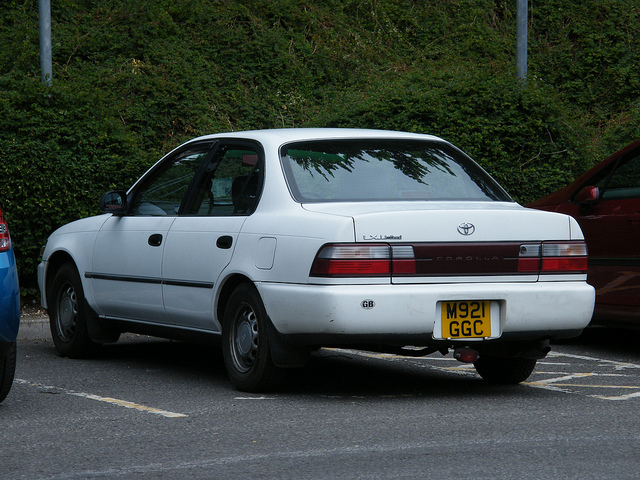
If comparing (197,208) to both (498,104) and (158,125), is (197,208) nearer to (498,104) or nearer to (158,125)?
(498,104)

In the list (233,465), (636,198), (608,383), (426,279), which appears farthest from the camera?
(636,198)

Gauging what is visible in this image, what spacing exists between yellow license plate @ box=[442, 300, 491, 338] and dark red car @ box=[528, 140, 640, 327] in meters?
2.65

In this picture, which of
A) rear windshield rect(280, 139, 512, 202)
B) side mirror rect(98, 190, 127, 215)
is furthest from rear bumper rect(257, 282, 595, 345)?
side mirror rect(98, 190, 127, 215)

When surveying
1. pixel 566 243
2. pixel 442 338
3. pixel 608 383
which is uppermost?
pixel 566 243

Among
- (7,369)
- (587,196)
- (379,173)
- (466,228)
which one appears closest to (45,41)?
(587,196)

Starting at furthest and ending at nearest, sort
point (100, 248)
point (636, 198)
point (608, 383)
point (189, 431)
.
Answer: point (636, 198), point (100, 248), point (608, 383), point (189, 431)

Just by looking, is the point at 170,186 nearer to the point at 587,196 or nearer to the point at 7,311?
the point at 7,311

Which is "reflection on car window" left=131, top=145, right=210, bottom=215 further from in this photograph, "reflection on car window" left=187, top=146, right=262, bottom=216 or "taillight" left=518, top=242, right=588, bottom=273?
"taillight" left=518, top=242, right=588, bottom=273

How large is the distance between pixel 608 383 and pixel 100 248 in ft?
12.1

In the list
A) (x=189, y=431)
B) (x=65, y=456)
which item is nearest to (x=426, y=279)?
(x=189, y=431)

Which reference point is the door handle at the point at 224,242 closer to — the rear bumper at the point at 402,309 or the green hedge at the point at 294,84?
the rear bumper at the point at 402,309

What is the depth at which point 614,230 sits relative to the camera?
8453 millimetres

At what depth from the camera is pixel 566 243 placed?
634 cm

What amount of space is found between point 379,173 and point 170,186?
166cm
